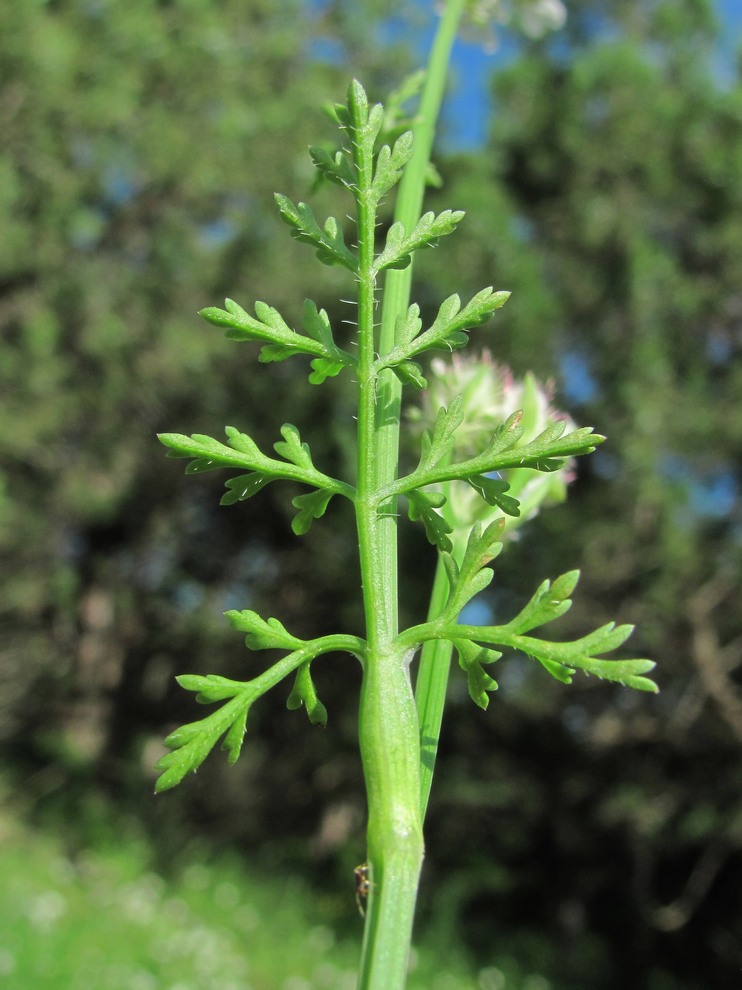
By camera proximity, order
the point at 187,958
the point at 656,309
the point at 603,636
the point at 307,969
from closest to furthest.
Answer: the point at 603,636 < the point at 187,958 < the point at 307,969 < the point at 656,309

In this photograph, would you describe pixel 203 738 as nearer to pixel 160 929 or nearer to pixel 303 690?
pixel 303 690

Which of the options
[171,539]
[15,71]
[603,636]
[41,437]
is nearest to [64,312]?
Answer: [41,437]

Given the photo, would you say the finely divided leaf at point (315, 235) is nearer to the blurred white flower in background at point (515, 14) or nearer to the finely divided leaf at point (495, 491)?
the finely divided leaf at point (495, 491)

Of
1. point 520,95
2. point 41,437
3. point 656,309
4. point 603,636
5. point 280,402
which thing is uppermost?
point 520,95

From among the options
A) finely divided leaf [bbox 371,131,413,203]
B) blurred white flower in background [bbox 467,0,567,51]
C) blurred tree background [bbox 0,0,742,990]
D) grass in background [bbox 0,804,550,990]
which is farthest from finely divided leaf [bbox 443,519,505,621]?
blurred tree background [bbox 0,0,742,990]

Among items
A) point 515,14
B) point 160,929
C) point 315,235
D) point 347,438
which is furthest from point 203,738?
point 347,438

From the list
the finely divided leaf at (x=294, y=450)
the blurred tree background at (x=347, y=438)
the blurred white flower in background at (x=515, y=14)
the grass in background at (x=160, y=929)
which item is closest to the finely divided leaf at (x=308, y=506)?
the finely divided leaf at (x=294, y=450)

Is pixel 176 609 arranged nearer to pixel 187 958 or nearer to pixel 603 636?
pixel 187 958
